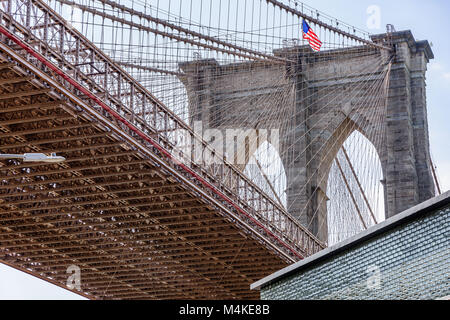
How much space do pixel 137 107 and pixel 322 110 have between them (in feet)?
86.7

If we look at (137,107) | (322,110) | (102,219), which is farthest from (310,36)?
(137,107)

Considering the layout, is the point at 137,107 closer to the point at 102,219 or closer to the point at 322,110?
the point at 102,219

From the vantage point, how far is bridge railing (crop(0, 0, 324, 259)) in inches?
1141

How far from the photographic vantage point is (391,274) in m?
20.8

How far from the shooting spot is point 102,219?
44.0m

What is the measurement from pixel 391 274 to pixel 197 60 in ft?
115

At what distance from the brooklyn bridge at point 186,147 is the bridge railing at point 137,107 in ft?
0.27

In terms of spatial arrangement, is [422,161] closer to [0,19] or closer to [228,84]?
[228,84]

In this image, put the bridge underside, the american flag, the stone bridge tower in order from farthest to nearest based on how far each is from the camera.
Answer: the stone bridge tower, the american flag, the bridge underside

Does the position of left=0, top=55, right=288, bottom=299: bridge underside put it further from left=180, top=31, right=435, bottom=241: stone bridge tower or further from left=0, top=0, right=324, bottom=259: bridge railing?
left=180, top=31, right=435, bottom=241: stone bridge tower

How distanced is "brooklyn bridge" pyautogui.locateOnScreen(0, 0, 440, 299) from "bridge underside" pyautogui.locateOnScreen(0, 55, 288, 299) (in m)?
0.08

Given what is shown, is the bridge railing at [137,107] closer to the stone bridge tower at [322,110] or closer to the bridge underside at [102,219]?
the bridge underside at [102,219]
